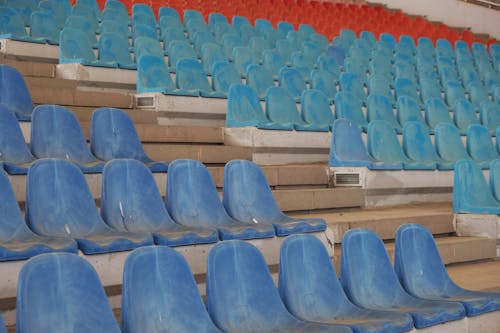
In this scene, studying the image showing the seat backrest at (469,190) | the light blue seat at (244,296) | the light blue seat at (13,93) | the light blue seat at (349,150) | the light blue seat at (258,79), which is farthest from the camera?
the light blue seat at (258,79)

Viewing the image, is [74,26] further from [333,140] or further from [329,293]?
[329,293]

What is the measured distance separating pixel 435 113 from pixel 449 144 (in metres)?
0.47

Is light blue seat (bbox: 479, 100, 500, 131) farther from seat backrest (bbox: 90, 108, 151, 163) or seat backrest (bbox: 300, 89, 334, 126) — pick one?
seat backrest (bbox: 90, 108, 151, 163)

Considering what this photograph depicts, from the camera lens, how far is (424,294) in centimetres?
141

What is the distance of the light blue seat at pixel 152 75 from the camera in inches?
100

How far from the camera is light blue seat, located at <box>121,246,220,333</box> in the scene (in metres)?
0.96

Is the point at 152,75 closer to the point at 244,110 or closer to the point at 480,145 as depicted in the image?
the point at 244,110

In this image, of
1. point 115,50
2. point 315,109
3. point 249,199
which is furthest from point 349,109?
point 249,199

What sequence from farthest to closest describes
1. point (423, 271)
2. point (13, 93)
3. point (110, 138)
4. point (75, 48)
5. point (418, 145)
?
point (75, 48) < point (418, 145) < point (13, 93) < point (110, 138) < point (423, 271)

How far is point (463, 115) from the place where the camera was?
125 inches

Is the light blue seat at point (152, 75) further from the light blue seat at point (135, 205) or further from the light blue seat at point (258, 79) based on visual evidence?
the light blue seat at point (135, 205)

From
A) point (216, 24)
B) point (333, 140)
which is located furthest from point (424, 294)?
point (216, 24)

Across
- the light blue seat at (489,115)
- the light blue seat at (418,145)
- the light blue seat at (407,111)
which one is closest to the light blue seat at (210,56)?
the light blue seat at (407,111)

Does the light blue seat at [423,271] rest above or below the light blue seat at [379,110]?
below
